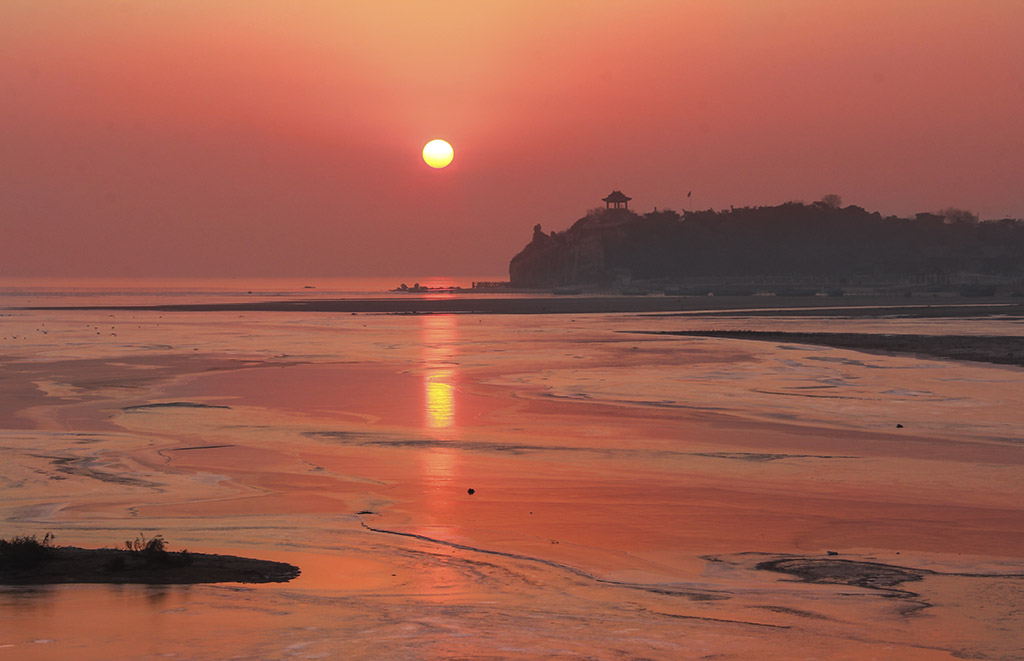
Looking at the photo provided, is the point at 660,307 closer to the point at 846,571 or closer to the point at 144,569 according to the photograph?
the point at 846,571

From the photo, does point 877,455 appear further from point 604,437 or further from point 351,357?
point 351,357

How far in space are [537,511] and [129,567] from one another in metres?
5.19

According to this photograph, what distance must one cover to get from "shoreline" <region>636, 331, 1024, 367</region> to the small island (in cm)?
3222

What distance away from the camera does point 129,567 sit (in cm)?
1066

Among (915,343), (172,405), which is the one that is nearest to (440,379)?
(172,405)

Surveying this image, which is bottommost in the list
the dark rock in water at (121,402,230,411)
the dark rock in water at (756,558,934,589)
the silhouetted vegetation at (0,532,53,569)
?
the dark rock in water at (121,402,230,411)

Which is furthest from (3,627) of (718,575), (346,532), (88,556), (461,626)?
(718,575)

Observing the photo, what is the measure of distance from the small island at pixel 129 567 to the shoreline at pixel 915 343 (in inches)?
1268

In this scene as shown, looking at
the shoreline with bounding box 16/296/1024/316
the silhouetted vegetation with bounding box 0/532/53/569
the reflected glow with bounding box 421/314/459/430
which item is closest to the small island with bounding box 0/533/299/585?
the silhouetted vegetation with bounding box 0/532/53/569

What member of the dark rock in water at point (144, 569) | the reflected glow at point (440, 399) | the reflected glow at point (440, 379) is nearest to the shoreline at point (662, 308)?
the reflected glow at point (440, 379)

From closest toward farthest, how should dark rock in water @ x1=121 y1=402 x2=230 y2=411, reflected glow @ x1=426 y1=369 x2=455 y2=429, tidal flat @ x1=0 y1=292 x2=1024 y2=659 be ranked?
tidal flat @ x1=0 y1=292 x2=1024 y2=659 → reflected glow @ x1=426 y1=369 x2=455 y2=429 → dark rock in water @ x1=121 y1=402 x2=230 y2=411

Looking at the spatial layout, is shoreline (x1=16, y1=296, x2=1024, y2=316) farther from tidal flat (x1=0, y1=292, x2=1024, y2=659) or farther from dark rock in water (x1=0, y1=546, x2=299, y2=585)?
dark rock in water (x1=0, y1=546, x2=299, y2=585)

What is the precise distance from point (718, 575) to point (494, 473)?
6514 millimetres

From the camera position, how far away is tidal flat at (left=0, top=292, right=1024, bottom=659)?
884 centimetres
